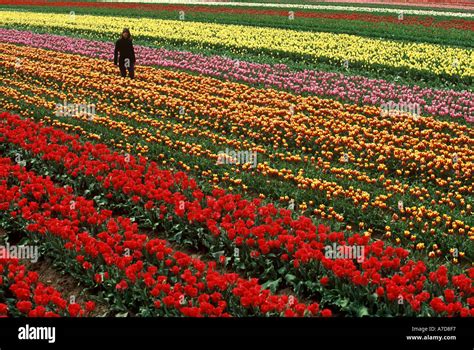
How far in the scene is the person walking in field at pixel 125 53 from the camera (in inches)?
729

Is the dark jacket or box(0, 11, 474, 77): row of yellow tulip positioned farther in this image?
box(0, 11, 474, 77): row of yellow tulip

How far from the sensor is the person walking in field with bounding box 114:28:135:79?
1852cm

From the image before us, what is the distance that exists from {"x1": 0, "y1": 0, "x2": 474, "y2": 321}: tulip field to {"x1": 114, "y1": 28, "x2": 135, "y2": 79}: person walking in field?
50 cm

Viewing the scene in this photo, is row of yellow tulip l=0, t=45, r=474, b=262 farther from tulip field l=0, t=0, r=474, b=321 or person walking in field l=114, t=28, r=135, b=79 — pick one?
person walking in field l=114, t=28, r=135, b=79

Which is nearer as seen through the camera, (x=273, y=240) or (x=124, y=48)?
(x=273, y=240)

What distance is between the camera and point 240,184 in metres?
10.6

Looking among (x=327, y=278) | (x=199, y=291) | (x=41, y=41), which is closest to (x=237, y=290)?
(x=199, y=291)

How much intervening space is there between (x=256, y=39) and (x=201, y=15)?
12768 millimetres

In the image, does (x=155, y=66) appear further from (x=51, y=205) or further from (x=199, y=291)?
(x=199, y=291)

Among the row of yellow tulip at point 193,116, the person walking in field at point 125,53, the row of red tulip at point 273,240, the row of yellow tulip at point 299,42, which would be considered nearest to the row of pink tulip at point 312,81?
the row of yellow tulip at point 193,116

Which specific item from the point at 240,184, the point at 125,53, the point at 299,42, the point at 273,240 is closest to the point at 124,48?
the point at 125,53

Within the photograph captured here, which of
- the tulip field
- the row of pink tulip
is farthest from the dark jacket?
the row of pink tulip

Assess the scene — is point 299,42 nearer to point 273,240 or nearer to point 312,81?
point 312,81

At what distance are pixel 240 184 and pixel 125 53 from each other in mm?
9998
